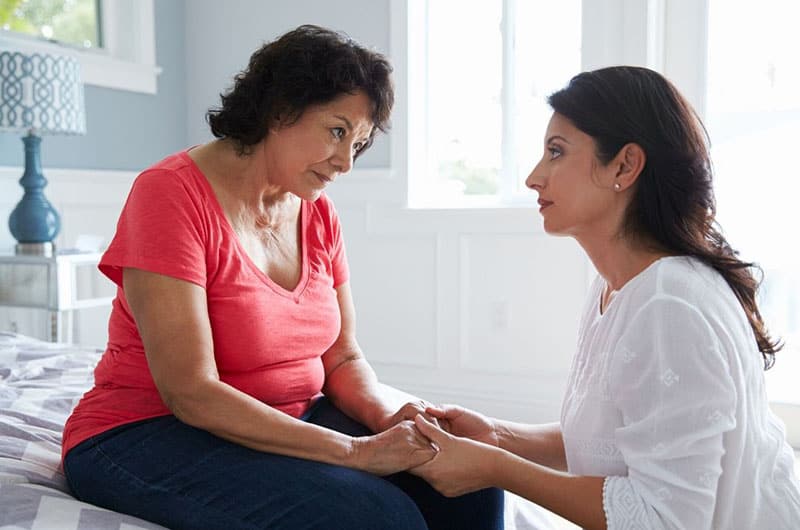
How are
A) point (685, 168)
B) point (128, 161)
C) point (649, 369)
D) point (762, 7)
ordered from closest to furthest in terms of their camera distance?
point (649, 369) < point (685, 168) < point (762, 7) < point (128, 161)

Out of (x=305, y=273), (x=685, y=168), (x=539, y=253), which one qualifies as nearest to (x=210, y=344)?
(x=305, y=273)

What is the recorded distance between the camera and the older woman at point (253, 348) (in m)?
1.07

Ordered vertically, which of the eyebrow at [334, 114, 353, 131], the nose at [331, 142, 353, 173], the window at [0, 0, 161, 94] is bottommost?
the nose at [331, 142, 353, 173]

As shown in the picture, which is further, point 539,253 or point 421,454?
point 539,253

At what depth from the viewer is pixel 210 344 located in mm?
1163

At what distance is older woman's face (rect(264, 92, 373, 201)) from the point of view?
1.37 metres

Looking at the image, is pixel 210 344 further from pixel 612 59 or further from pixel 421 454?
pixel 612 59

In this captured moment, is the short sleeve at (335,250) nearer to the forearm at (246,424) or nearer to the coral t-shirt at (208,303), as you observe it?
the coral t-shirt at (208,303)

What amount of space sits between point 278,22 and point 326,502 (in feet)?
10.3

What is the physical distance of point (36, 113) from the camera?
8.84 ft

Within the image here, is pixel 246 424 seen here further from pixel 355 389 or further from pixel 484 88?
pixel 484 88

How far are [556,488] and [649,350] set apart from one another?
9.0 inches

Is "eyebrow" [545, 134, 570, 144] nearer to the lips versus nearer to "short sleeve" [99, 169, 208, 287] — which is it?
the lips

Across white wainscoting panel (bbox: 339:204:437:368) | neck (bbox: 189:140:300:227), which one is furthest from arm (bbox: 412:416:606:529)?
white wainscoting panel (bbox: 339:204:437:368)
